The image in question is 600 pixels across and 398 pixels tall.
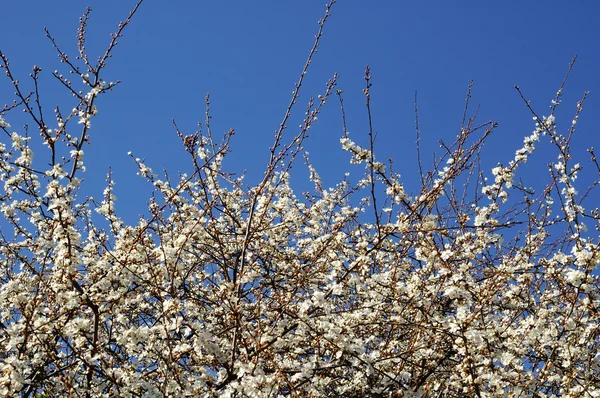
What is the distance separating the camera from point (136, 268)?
543 centimetres

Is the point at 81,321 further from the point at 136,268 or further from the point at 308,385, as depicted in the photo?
the point at 308,385

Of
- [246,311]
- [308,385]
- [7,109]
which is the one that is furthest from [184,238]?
[7,109]

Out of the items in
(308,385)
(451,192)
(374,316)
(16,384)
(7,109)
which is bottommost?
(16,384)

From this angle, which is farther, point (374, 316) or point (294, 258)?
point (294, 258)

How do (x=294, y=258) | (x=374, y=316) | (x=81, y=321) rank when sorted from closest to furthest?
1. (x=81, y=321)
2. (x=374, y=316)
3. (x=294, y=258)

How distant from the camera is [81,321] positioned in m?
4.80

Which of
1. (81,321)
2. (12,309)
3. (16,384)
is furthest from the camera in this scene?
(12,309)

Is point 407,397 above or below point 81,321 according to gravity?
below

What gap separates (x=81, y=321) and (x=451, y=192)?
4.19m

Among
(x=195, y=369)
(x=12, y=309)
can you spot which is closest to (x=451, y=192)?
(x=195, y=369)

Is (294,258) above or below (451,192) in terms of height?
below

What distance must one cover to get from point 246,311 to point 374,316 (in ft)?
3.78

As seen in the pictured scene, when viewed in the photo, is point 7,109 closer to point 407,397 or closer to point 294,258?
point 294,258

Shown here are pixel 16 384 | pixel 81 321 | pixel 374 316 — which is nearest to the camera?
pixel 16 384
